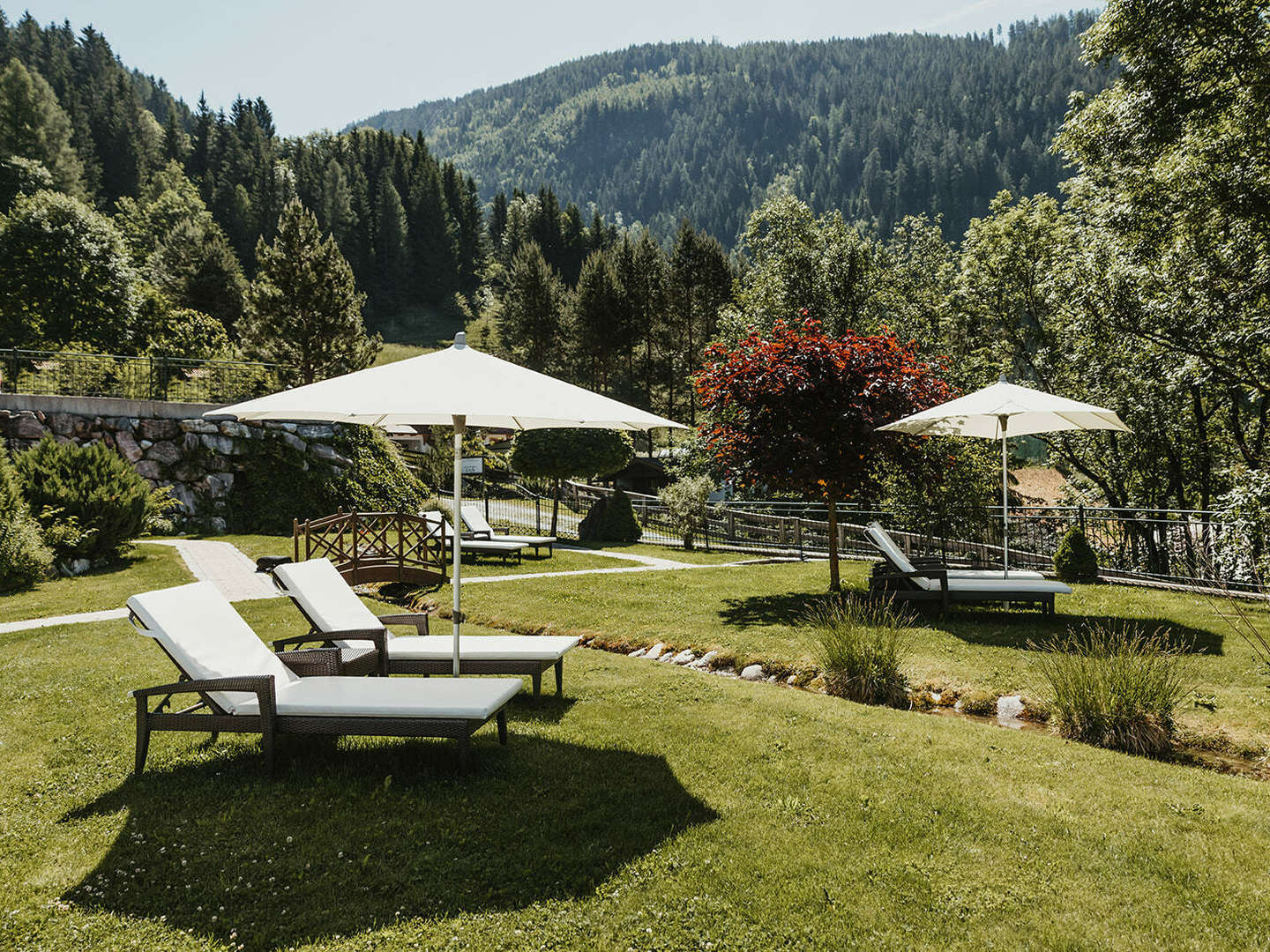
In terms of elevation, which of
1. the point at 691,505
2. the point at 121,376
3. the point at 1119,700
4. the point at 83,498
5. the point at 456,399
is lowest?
the point at 1119,700

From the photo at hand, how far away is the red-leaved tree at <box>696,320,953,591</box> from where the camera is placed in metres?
10.5

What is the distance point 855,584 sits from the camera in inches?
462

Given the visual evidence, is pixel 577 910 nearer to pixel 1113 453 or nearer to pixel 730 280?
pixel 1113 453

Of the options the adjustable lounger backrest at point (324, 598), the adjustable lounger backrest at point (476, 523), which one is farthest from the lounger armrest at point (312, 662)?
the adjustable lounger backrest at point (476, 523)

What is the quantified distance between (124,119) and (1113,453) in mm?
87728

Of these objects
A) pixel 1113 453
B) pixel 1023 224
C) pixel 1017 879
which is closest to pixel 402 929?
pixel 1017 879

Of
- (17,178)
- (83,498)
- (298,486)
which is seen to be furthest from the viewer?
(17,178)

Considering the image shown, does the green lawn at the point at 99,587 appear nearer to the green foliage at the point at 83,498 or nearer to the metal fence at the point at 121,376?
the green foliage at the point at 83,498

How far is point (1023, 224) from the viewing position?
2367cm

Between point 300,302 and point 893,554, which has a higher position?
point 300,302

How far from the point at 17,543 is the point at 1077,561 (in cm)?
1706

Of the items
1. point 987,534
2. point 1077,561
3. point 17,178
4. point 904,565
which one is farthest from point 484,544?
point 17,178

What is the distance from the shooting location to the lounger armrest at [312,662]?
549 centimetres

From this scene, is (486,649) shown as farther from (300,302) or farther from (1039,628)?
(300,302)
